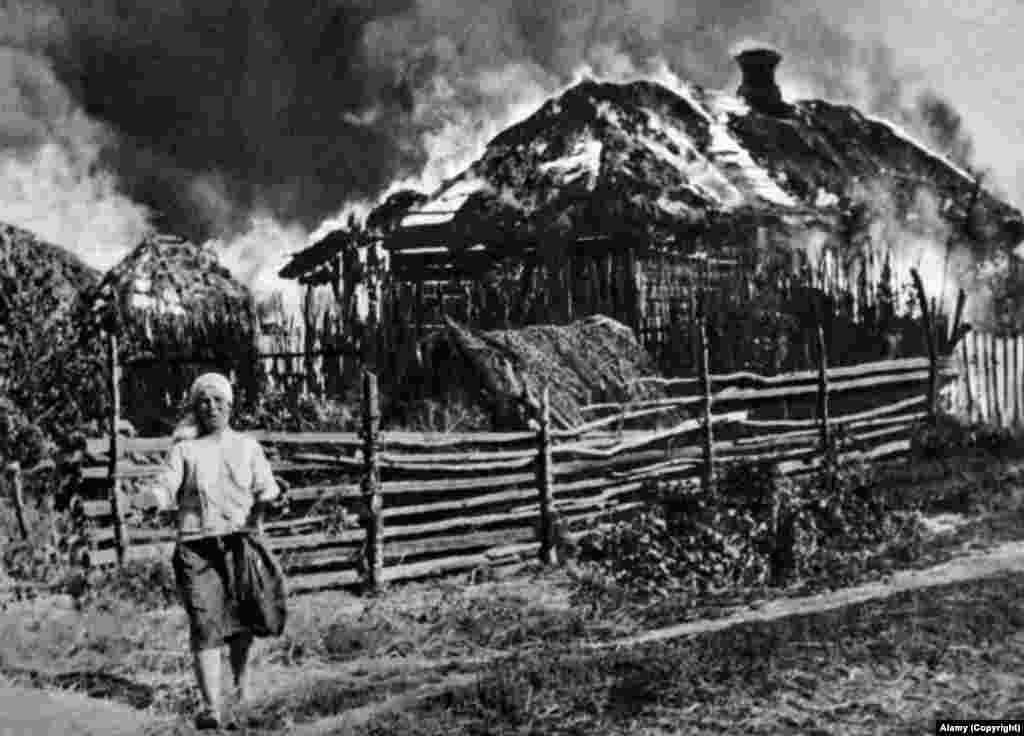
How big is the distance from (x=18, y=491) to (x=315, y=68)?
5.74m

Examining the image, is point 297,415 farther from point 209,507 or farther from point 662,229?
→ point 662,229

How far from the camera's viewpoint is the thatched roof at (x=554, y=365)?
33.6 feet

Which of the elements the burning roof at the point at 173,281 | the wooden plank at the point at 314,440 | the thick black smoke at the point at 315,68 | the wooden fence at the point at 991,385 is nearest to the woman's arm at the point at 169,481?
the wooden plank at the point at 314,440

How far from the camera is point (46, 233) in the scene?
11422 millimetres

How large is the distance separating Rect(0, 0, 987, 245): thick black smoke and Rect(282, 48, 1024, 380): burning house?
89 centimetres

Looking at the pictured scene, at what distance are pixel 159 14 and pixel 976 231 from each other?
1314 cm

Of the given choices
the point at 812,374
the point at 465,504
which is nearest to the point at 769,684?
the point at 465,504

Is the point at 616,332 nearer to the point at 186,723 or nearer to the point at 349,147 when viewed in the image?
the point at 349,147

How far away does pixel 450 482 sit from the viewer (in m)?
8.72

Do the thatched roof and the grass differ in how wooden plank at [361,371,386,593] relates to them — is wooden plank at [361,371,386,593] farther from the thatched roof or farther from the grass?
the grass

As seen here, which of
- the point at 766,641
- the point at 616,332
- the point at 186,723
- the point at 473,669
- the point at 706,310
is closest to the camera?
the point at 186,723

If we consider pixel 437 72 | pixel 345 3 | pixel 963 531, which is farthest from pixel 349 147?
pixel 963 531

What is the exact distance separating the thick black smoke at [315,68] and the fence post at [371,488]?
16.4 ft

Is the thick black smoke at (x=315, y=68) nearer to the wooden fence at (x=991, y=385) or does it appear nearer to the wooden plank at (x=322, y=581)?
the wooden fence at (x=991, y=385)
